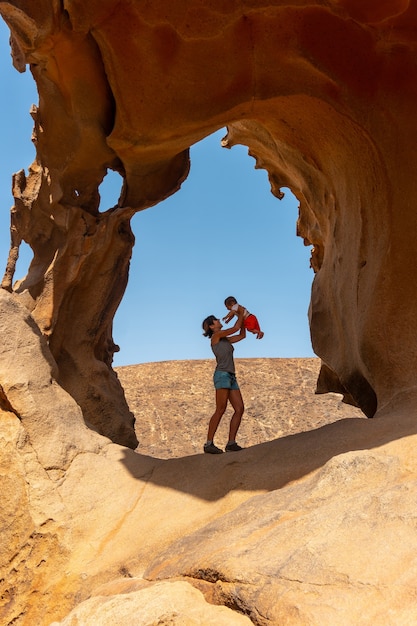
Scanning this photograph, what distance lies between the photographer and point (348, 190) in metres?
5.54

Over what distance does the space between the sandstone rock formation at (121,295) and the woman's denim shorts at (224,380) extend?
77cm

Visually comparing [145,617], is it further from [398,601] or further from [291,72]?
[291,72]

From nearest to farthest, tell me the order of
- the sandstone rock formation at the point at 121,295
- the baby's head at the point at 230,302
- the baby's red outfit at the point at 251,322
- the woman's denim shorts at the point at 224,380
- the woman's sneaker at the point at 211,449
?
1. the sandstone rock formation at the point at 121,295
2. the woman's sneaker at the point at 211,449
3. the woman's denim shorts at the point at 224,380
4. the baby's red outfit at the point at 251,322
5. the baby's head at the point at 230,302

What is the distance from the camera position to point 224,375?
4977 mm

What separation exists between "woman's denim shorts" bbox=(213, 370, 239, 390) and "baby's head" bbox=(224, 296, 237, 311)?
582 mm

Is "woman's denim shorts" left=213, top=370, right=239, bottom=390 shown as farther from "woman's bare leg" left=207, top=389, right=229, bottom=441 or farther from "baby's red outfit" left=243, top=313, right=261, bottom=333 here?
"baby's red outfit" left=243, top=313, right=261, bottom=333

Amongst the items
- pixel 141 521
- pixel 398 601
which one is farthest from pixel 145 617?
pixel 141 521

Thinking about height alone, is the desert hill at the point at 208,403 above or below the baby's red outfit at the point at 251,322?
above

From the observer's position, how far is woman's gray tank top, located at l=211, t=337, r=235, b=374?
5.00 meters

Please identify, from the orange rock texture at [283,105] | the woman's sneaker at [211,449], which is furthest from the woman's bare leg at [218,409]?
the orange rock texture at [283,105]

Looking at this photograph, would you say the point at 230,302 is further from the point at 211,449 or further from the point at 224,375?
the point at 211,449

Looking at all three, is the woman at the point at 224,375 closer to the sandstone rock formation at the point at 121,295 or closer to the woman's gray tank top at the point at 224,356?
the woman's gray tank top at the point at 224,356

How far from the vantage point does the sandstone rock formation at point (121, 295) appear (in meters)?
2.61

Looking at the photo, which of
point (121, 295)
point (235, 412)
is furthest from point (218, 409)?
point (121, 295)
